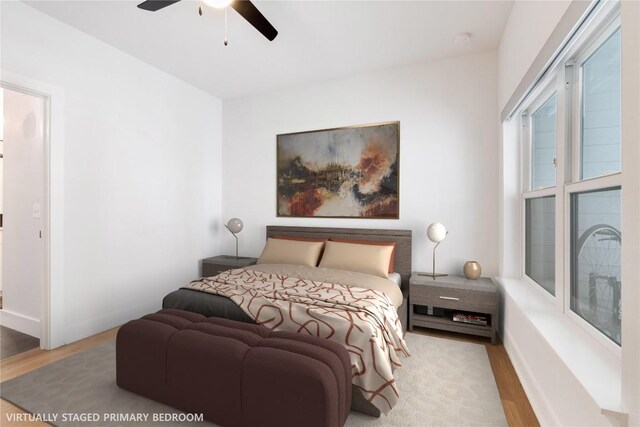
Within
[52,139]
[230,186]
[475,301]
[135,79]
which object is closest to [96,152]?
[52,139]

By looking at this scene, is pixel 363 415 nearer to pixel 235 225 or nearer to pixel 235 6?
pixel 235 6

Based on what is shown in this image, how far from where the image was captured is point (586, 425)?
1.16 m

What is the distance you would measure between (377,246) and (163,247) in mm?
2434

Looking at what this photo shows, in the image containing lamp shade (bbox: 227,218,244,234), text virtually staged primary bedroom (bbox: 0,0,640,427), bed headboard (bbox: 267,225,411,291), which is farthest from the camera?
lamp shade (bbox: 227,218,244,234)

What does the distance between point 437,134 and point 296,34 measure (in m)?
1.74

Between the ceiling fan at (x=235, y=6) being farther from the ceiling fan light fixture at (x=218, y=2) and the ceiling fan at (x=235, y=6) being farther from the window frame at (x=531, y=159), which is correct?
the window frame at (x=531, y=159)

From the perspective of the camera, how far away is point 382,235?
3.38 metres

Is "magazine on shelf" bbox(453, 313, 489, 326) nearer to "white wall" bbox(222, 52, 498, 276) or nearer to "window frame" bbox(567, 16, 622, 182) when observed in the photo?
"white wall" bbox(222, 52, 498, 276)

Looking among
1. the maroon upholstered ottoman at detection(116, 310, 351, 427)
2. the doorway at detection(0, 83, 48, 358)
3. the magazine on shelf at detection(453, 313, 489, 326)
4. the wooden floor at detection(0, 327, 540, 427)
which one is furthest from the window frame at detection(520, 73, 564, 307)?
the doorway at detection(0, 83, 48, 358)

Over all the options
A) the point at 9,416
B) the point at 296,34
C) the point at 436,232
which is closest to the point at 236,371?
the point at 9,416

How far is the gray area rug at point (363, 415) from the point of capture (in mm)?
1698

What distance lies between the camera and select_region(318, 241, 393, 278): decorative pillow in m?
2.95

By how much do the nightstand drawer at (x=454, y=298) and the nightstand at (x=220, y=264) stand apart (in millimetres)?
2029

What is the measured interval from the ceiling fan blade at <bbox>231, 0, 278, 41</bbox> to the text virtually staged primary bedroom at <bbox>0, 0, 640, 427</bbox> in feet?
0.05
